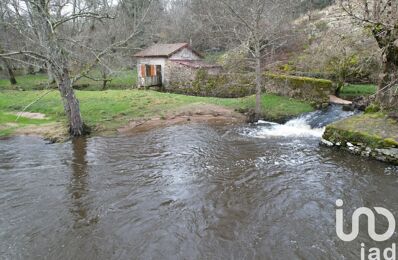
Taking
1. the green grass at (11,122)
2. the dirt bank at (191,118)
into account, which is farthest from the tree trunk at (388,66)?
the green grass at (11,122)

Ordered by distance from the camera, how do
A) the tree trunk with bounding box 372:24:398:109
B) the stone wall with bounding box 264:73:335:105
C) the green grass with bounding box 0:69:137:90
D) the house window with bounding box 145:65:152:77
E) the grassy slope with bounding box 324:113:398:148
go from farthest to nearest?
the green grass with bounding box 0:69:137:90, the house window with bounding box 145:65:152:77, the stone wall with bounding box 264:73:335:105, the tree trunk with bounding box 372:24:398:109, the grassy slope with bounding box 324:113:398:148

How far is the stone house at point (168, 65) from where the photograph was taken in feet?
83.6

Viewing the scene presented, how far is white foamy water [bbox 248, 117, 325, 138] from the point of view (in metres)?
13.6

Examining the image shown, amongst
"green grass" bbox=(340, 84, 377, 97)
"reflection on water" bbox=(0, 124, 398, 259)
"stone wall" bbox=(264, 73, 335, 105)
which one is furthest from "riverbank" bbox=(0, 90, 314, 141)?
"green grass" bbox=(340, 84, 377, 97)

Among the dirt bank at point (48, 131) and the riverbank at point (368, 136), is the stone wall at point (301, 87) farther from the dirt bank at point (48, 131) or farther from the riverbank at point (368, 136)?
the dirt bank at point (48, 131)

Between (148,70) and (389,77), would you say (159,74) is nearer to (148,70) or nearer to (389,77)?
(148,70)

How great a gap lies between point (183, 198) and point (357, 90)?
1620 cm

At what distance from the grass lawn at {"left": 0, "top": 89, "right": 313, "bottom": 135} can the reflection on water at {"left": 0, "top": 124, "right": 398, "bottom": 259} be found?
12.4ft

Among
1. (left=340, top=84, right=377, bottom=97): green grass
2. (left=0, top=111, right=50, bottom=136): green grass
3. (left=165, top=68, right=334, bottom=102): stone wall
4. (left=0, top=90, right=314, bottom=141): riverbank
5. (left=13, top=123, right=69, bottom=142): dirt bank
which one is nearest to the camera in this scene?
(left=13, top=123, right=69, bottom=142): dirt bank

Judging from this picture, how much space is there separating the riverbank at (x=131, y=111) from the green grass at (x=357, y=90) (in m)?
3.94

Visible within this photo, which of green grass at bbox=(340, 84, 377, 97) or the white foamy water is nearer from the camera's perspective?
the white foamy water
